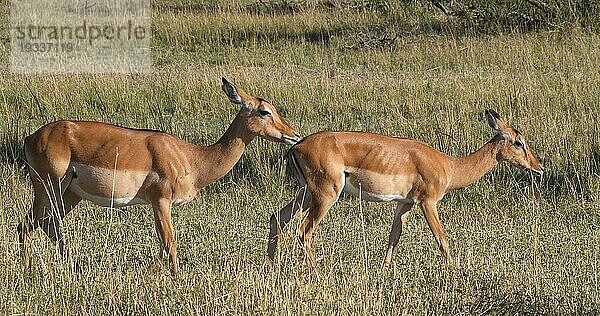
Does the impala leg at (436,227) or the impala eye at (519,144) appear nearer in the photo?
the impala leg at (436,227)

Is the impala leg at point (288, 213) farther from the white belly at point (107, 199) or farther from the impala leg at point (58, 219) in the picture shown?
the impala leg at point (58, 219)

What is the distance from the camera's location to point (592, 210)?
7805mm

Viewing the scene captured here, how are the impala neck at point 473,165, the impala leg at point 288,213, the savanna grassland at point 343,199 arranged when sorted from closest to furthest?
the savanna grassland at point 343,199 < the impala leg at point 288,213 < the impala neck at point 473,165

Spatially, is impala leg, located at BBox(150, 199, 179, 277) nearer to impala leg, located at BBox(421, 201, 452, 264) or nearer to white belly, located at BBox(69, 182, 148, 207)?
white belly, located at BBox(69, 182, 148, 207)

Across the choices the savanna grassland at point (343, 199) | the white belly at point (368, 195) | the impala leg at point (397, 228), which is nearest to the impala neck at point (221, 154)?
the savanna grassland at point (343, 199)

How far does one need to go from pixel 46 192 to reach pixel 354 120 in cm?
512

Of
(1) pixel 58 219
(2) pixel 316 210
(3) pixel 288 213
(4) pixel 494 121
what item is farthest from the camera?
(4) pixel 494 121

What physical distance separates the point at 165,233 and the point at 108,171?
475 millimetres

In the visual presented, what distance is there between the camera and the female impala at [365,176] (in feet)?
21.3

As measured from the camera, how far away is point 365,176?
6594mm

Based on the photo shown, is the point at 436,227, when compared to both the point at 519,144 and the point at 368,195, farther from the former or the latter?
the point at 519,144

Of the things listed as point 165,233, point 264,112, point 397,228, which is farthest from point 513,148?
point 165,233

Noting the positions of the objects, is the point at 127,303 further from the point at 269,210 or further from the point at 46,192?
the point at 269,210

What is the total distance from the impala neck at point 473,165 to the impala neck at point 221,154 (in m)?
1.47
